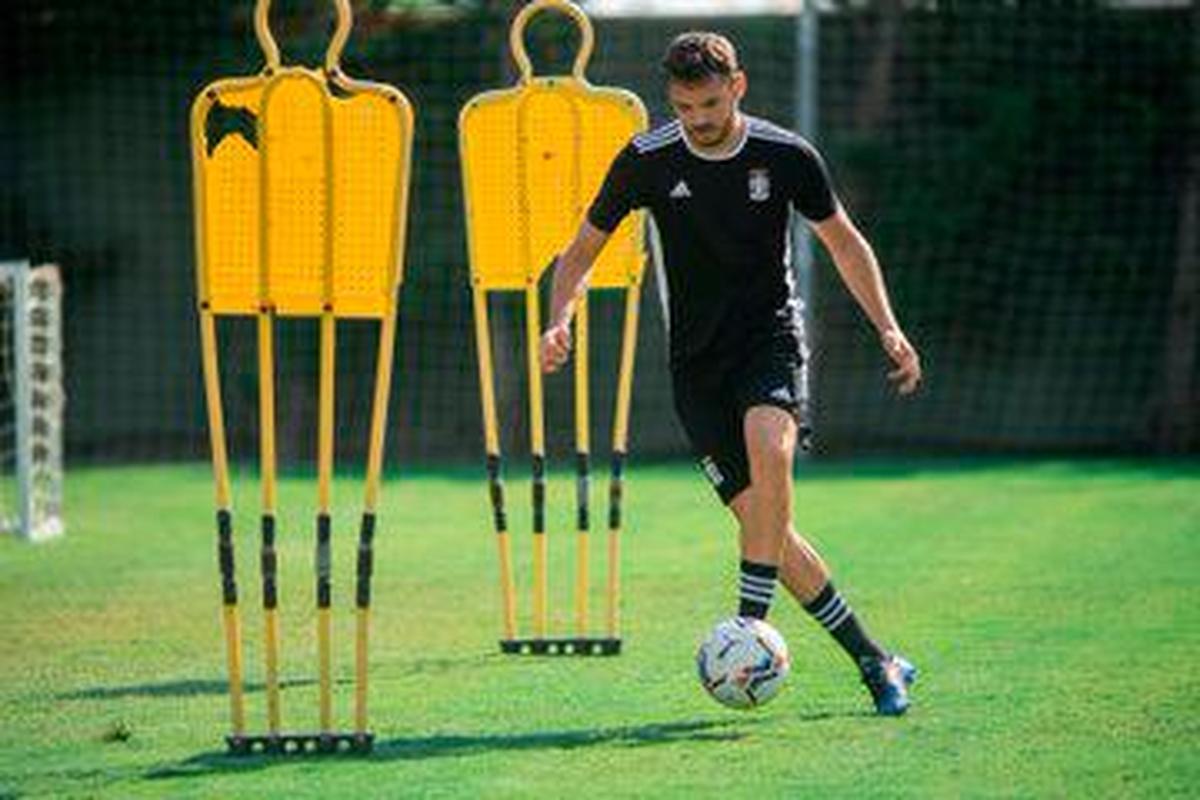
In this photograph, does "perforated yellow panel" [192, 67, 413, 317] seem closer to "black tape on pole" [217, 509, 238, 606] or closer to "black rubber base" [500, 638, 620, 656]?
"black tape on pole" [217, 509, 238, 606]

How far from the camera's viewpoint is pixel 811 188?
7.04 metres

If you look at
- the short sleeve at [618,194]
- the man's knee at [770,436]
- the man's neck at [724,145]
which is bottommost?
the man's knee at [770,436]

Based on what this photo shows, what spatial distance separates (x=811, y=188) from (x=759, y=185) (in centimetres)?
14

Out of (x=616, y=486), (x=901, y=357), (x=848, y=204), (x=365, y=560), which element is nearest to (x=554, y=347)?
(x=365, y=560)

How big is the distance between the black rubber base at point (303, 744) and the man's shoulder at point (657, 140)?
1778 millimetres

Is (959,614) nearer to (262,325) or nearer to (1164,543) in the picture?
(1164,543)

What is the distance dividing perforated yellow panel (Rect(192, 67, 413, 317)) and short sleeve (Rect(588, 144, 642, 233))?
930 millimetres

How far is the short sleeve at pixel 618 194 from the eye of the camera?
7.12m

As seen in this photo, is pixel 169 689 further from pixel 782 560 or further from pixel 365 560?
pixel 782 560

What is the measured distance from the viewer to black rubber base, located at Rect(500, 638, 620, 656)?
8.24 metres

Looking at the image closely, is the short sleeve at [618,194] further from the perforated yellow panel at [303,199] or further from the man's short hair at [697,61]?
the perforated yellow panel at [303,199]

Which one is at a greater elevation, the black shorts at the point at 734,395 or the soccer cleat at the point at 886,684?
the black shorts at the point at 734,395

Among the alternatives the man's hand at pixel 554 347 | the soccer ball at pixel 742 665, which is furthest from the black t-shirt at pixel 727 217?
the soccer ball at pixel 742 665

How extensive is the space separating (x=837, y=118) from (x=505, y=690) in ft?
33.3
